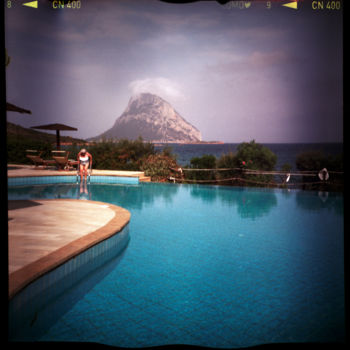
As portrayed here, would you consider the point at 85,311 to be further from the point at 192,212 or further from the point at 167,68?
the point at 167,68

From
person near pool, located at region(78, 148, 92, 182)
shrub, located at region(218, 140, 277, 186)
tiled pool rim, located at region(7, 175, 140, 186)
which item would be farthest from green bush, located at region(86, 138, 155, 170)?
shrub, located at region(218, 140, 277, 186)

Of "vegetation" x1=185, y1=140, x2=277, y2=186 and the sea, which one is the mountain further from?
"vegetation" x1=185, y1=140, x2=277, y2=186

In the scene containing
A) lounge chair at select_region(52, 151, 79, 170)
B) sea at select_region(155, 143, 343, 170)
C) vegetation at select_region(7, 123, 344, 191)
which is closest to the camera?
vegetation at select_region(7, 123, 344, 191)

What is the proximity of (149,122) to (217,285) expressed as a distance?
76.8 m

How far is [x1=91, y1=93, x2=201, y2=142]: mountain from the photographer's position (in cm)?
7200

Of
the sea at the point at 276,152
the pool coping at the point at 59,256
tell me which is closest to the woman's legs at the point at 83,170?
the sea at the point at 276,152

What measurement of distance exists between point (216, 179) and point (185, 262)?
8050 millimetres

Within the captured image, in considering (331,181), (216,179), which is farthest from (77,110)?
(331,181)

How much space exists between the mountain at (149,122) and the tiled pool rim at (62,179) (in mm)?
58196

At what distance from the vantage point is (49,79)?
99.1ft

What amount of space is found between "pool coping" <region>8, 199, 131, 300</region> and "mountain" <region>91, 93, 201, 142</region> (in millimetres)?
65161

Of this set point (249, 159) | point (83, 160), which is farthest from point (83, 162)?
point (249, 159)

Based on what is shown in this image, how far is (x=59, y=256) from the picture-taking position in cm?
338

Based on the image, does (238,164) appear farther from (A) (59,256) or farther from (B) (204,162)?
(A) (59,256)
